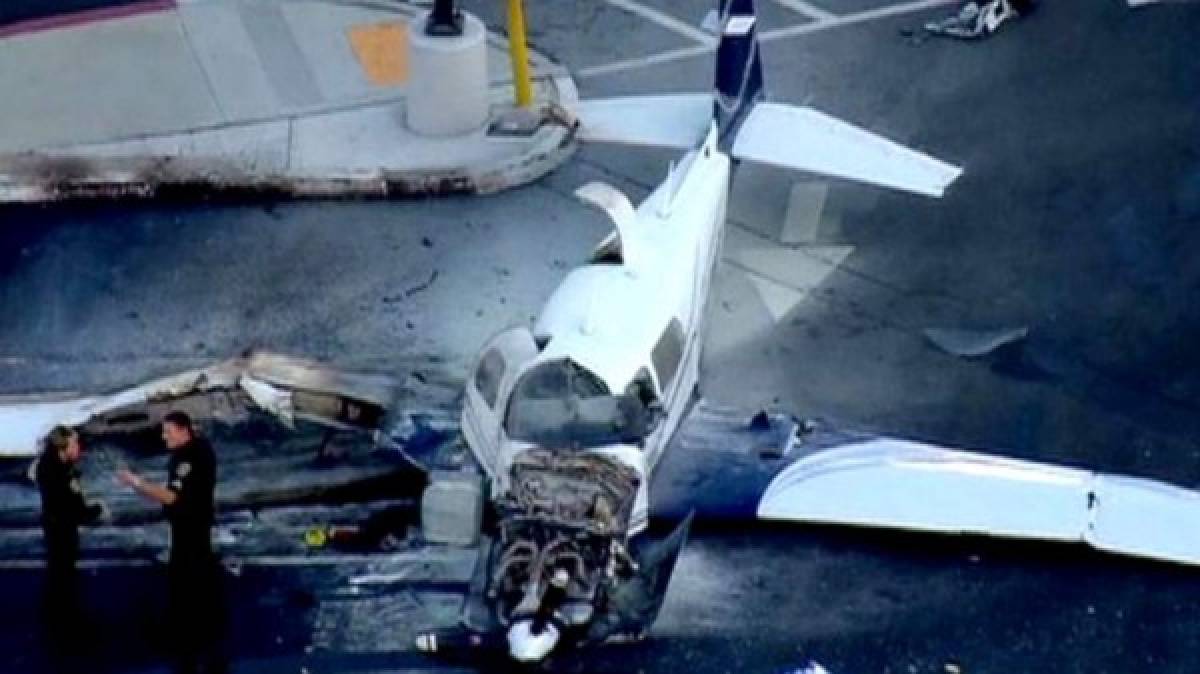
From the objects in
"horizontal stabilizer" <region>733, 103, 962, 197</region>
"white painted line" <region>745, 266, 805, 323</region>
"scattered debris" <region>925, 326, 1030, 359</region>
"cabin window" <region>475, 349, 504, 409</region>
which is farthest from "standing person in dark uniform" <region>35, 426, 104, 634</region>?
"scattered debris" <region>925, 326, 1030, 359</region>

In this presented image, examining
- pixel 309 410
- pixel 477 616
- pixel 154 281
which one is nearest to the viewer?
pixel 477 616

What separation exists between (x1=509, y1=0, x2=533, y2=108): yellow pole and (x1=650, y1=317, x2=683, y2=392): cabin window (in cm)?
570

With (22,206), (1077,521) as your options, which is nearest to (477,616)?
(1077,521)

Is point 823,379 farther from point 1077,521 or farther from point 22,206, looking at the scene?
point 22,206

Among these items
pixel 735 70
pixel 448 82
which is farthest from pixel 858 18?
pixel 735 70

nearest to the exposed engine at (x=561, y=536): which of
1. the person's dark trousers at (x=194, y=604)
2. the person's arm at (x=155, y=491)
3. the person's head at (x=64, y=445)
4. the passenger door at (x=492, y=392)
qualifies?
the passenger door at (x=492, y=392)

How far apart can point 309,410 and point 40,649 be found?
8.97ft

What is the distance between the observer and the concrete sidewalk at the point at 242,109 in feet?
79.3

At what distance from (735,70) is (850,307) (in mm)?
2073

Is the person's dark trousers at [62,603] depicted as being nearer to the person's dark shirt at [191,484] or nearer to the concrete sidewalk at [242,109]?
the person's dark shirt at [191,484]

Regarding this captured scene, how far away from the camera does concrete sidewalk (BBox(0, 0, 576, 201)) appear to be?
79.3 feet

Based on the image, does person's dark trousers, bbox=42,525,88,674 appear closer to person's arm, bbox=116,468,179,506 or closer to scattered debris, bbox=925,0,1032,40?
person's arm, bbox=116,468,179,506

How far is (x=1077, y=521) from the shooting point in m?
18.9

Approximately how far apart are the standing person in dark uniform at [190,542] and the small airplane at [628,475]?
1492 mm
